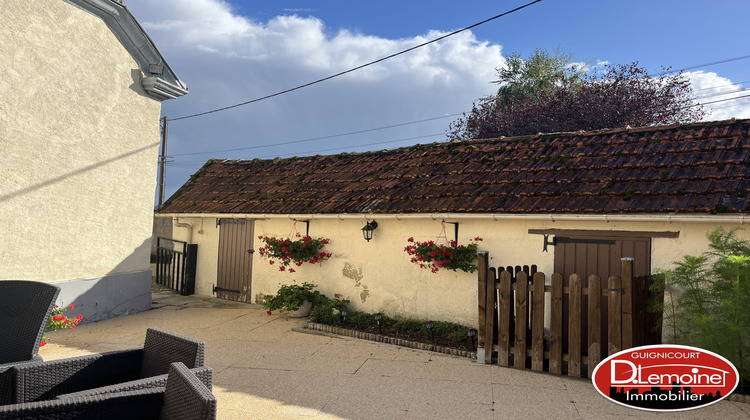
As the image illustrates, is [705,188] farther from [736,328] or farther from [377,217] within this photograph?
[377,217]

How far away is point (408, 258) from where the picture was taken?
8.38 meters

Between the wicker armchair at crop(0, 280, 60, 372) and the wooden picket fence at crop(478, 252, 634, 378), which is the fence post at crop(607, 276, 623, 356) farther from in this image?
the wicker armchair at crop(0, 280, 60, 372)

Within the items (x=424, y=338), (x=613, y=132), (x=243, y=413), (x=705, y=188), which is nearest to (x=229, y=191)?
(x=424, y=338)

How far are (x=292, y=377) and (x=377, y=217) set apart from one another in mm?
3453

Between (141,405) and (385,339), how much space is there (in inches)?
194

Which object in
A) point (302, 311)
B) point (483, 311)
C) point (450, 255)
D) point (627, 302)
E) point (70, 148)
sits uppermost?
point (70, 148)

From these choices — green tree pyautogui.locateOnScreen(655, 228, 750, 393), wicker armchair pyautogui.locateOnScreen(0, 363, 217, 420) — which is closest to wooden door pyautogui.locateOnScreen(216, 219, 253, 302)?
wicker armchair pyautogui.locateOnScreen(0, 363, 217, 420)

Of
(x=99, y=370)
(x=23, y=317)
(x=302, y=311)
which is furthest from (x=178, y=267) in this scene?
(x=99, y=370)

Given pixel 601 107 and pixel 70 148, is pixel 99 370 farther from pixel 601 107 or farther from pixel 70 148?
pixel 601 107

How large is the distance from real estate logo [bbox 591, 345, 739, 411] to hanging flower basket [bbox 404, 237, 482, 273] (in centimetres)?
255

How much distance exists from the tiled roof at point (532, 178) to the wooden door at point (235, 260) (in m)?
0.61

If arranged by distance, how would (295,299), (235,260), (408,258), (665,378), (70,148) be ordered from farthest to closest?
(235,260)
(295,299)
(408,258)
(70,148)
(665,378)

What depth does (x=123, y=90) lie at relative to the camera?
9.07 m

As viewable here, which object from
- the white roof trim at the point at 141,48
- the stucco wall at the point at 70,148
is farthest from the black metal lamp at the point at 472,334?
the white roof trim at the point at 141,48
